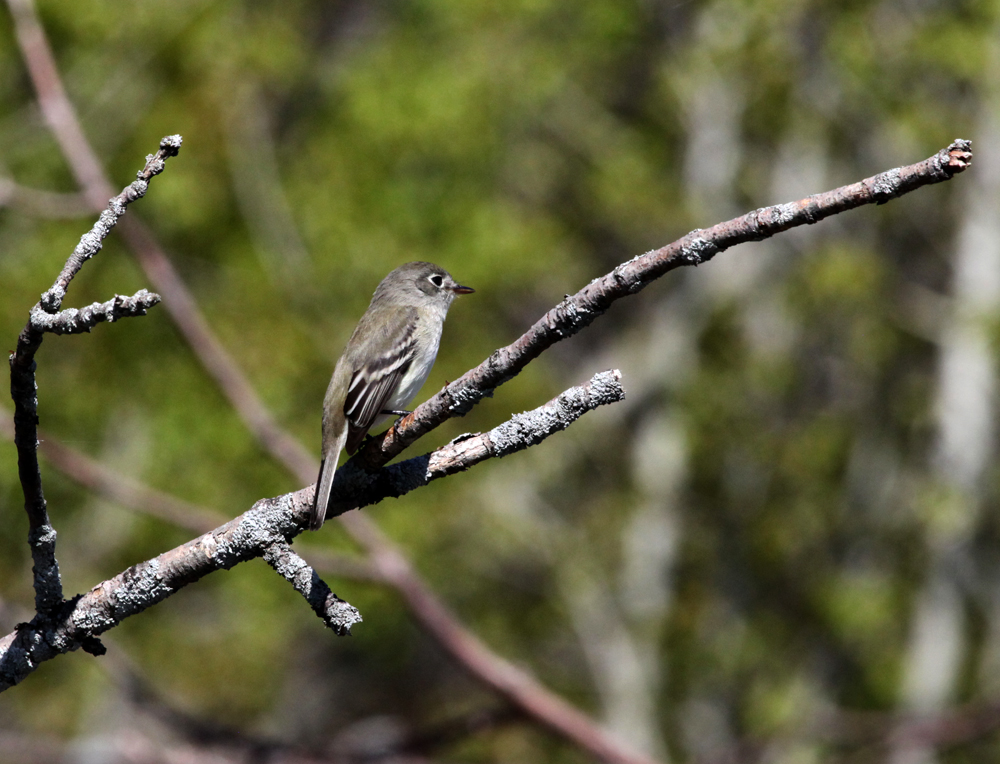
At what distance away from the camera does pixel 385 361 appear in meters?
5.76

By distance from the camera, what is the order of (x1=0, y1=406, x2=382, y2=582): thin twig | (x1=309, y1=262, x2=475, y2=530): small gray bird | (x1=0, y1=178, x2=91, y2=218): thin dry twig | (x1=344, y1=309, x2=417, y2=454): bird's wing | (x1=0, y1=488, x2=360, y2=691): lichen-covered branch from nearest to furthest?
(x1=0, y1=488, x2=360, y2=691): lichen-covered branch → (x1=344, y1=309, x2=417, y2=454): bird's wing → (x1=309, y1=262, x2=475, y2=530): small gray bird → (x1=0, y1=406, x2=382, y2=582): thin twig → (x1=0, y1=178, x2=91, y2=218): thin dry twig

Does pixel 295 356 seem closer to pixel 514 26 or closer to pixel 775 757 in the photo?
pixel 514 26

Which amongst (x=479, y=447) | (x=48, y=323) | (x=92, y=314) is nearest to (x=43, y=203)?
(x=479, y=447)

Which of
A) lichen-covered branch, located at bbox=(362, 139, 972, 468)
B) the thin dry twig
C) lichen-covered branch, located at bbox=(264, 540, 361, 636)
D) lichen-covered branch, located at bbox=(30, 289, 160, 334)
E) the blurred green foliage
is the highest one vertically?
the blurred green foliage

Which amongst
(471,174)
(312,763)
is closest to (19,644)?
(312,763)

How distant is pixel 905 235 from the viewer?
18312 millimetres

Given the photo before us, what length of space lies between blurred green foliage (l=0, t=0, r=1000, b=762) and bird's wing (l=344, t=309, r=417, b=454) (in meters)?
5.74

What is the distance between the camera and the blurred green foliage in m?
13.2

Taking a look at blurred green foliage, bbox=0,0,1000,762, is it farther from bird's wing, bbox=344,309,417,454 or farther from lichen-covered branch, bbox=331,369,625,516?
lichen-covered branch, bbox=331,369,625,516

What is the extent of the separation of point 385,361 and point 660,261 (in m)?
3.11

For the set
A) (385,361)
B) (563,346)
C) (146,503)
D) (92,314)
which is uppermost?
(563,346)

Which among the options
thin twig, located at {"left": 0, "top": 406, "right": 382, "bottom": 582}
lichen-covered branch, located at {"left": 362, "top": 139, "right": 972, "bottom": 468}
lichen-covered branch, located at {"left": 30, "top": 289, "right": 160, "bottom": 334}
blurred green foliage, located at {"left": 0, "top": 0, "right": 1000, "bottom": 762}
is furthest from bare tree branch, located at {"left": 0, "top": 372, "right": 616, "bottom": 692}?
blurred green foliage, located at {"left": 0, "top": 0, "right": 1000, "bottom": 762}

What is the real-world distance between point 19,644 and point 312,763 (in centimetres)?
450

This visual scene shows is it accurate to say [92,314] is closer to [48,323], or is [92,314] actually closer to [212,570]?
[48,323]
